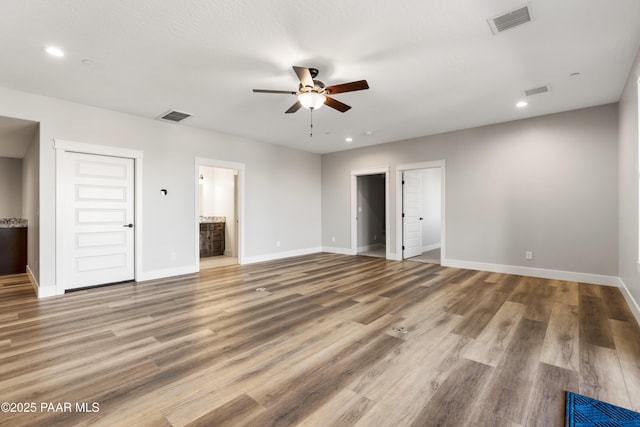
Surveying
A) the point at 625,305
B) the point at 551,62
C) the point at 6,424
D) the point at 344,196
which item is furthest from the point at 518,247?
the point at 6,424

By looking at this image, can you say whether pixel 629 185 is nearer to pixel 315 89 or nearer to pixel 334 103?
pixel 334 103

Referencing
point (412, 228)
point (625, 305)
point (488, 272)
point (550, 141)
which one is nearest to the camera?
point (625, 305)

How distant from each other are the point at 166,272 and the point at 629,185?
6752 mm

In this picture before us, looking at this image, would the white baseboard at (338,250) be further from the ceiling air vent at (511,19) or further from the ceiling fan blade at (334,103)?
the ceiling air vent at (511,19)

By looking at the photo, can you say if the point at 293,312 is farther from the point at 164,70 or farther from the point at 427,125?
the point at 427,125

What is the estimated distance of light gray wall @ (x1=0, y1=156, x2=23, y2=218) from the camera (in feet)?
23.7

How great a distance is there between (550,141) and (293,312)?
16.6 ft

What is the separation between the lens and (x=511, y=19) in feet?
8.33

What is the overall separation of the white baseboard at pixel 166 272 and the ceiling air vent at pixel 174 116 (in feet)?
8.64

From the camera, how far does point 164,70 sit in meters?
3.41

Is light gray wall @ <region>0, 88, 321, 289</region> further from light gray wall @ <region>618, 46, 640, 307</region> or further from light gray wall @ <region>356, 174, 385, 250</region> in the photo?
light gray wall @ <region>618, 46, 640, 307</region>

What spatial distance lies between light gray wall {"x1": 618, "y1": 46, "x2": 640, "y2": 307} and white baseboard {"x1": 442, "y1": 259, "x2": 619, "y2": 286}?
0.36m

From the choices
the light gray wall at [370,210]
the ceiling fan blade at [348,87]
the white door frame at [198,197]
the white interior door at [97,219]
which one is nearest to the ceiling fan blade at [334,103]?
the ceiling fan blade at [348,87]

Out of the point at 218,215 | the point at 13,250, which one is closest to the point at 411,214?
the point at 218,215
